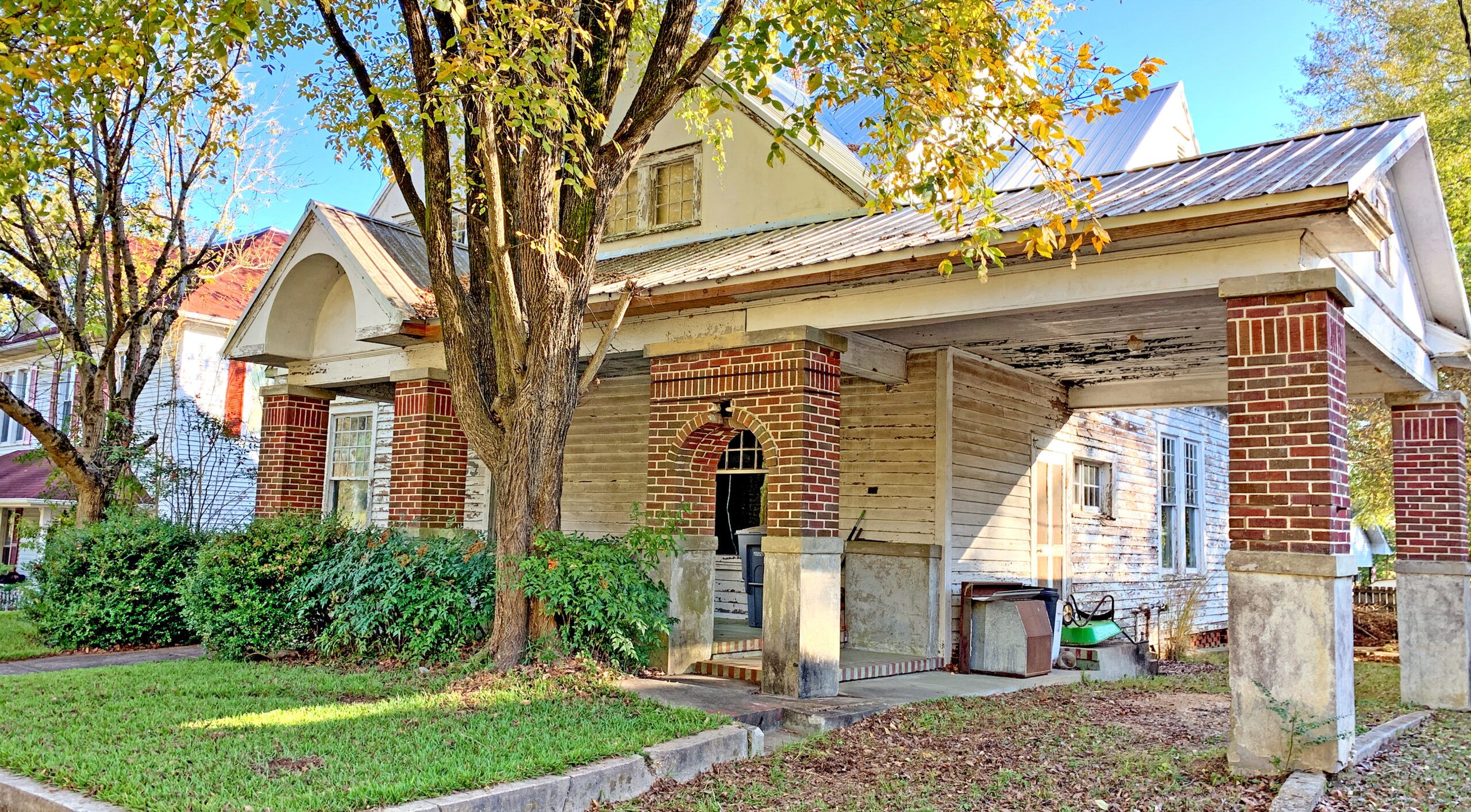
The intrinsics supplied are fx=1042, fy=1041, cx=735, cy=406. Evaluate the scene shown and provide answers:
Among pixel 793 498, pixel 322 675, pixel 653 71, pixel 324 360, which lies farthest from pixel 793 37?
pixel 324 360

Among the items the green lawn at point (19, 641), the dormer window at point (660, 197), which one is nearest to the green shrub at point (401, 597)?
the green lawn at point (19, 641)

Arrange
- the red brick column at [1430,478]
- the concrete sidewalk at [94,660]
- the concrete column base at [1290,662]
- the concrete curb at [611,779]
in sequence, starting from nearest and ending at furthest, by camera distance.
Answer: the concrete curb at [611,779] < the concrete column base at [1290,662] < the concrete sidewalk at [94,660] < the red brick column at [1430,478]

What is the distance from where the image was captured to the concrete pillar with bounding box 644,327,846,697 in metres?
8.36

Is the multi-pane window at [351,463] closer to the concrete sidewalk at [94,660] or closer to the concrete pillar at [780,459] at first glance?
the concrete sidewalk at [94,660]

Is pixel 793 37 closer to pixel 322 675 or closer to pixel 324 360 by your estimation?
pixel 322 675

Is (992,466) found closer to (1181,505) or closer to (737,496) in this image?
(737,496)

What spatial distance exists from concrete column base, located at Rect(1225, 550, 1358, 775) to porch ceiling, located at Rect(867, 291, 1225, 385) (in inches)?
77.9

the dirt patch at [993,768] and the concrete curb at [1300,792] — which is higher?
the concrete curb at [1300,792]

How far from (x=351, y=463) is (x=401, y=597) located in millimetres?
9658

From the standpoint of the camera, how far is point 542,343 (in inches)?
323

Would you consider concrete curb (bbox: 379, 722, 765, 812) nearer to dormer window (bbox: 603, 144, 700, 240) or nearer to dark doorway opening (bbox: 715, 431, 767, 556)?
dark doorway opening (bbox: 715, 431, 767, 556)

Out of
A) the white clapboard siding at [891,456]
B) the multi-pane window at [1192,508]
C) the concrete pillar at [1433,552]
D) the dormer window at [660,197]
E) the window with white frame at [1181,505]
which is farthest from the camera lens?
the multi-pane window at [1192,508]

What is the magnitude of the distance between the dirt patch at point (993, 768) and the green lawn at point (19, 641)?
8.05m

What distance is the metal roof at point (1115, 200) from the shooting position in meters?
6.64
